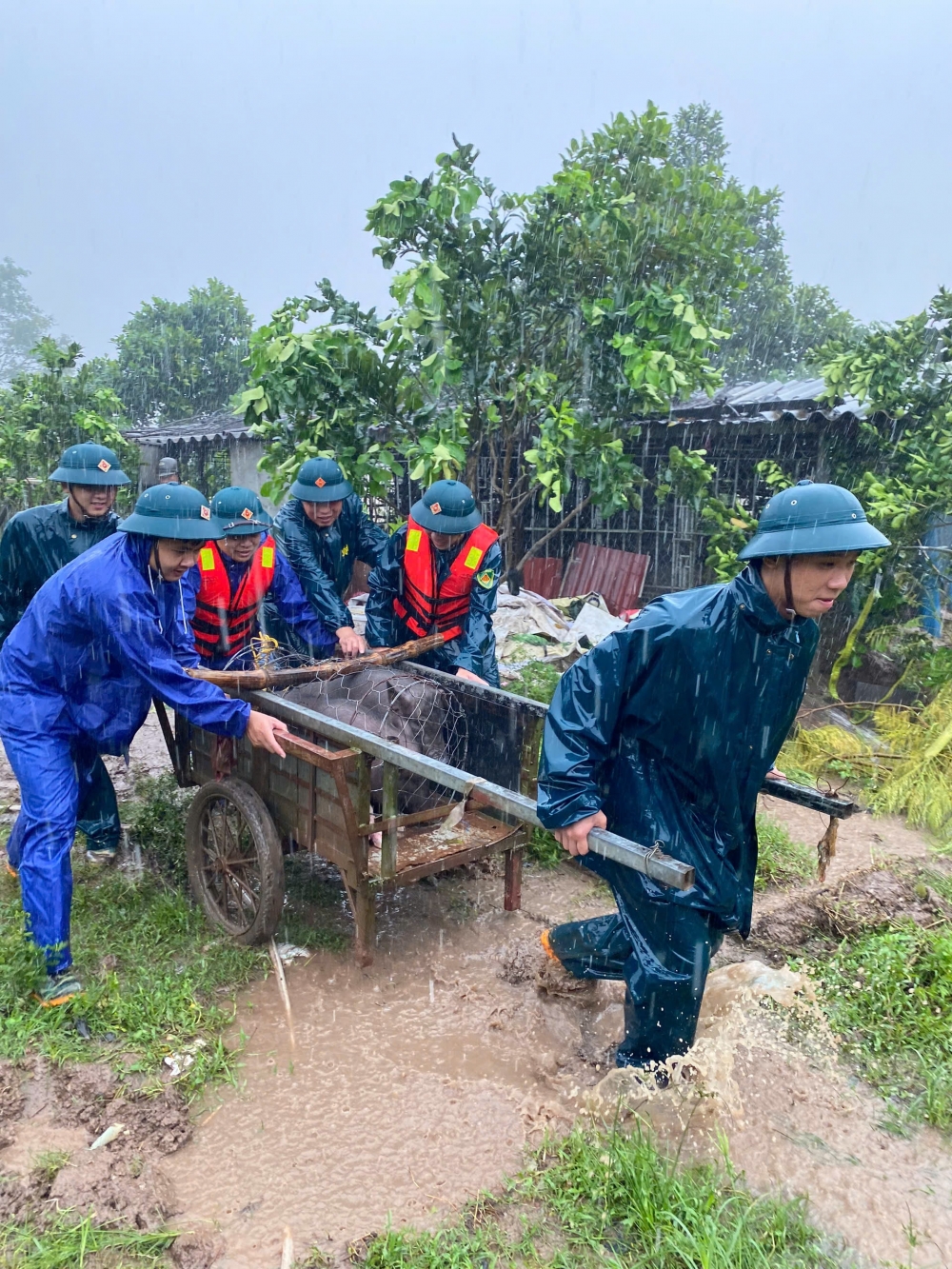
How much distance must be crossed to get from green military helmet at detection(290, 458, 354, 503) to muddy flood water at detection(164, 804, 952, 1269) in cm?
259

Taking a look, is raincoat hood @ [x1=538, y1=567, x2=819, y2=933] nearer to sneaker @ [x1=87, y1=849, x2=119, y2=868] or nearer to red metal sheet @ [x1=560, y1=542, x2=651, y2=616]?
sneaker @ [x1=87, y1=849, x2=119, y2=868]

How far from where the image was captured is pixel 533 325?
659 cm

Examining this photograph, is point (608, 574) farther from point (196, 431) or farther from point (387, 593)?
point (196, 431)

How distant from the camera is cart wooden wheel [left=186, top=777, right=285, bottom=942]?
11.7 feet

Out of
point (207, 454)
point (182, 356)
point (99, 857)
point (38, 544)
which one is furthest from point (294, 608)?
point (182, 356)

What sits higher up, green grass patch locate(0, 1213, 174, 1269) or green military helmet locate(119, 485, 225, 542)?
green military helmet locate(119, 485, 225, 542)

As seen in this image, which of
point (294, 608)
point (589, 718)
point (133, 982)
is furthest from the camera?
point (294, 608)

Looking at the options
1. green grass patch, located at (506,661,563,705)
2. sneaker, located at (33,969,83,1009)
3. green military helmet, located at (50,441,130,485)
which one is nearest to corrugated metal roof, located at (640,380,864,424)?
green grass patch, located at (506,661,563,705)

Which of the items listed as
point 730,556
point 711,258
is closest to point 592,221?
point 711,258

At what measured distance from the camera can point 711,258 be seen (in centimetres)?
646

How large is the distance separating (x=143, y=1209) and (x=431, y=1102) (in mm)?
949

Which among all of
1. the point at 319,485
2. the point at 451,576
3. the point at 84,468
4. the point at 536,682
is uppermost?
the point at 84,468

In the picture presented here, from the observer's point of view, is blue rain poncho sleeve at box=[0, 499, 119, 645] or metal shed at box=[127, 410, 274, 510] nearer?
blue rain poncho sleeve at box=[0, 499, 119, 645]

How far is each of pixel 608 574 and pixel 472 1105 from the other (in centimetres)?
716
